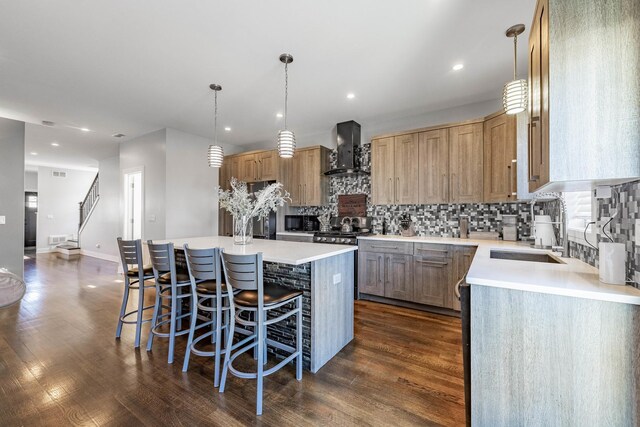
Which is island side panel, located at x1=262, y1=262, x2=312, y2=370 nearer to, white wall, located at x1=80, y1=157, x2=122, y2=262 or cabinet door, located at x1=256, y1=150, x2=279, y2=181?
cabinet door, located at x1=256, y1=150, x2=279, y2=181

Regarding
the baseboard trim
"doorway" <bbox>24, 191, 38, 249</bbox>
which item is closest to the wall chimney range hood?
the baseboard trim

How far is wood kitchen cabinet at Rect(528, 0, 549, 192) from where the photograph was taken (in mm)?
1229

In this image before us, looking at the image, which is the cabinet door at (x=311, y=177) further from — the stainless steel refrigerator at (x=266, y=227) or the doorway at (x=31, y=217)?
the doorway at (x=31, y=217)

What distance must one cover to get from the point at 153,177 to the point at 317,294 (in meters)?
4.58

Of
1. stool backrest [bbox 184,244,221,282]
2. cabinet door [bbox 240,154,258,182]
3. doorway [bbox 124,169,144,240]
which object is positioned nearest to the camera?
stool backrest [bbox 184,244,221,282]

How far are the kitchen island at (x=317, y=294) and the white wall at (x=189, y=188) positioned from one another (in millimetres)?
3124

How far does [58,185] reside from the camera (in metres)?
9.01

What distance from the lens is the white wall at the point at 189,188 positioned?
16.5 feet

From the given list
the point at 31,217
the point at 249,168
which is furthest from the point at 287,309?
the point at 31,217

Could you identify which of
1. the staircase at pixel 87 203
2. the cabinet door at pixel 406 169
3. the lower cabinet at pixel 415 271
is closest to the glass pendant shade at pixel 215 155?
the lower cabinet at pixel 415 271

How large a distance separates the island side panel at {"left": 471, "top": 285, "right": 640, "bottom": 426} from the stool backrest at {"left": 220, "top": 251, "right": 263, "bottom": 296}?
1.24m

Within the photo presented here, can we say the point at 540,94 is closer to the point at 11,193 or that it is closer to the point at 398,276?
the point at 398,276

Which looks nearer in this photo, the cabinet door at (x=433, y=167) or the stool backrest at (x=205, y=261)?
the stool backrest at (x=205, y=261)

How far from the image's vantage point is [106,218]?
7.44 metres
